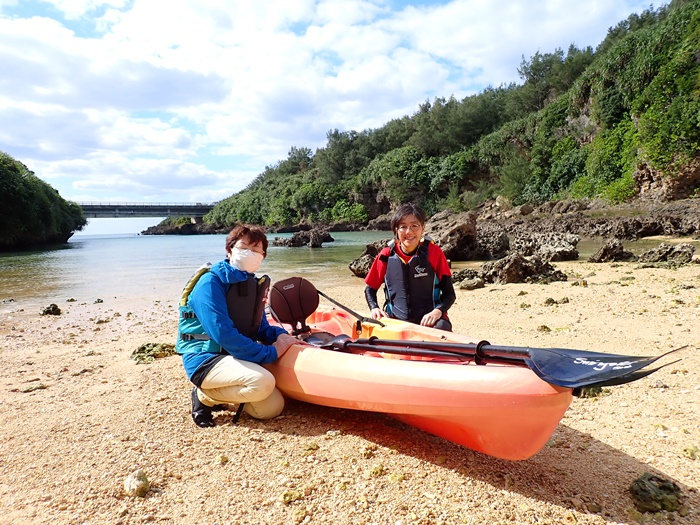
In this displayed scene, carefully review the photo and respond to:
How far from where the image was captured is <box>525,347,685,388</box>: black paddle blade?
71.1 inches

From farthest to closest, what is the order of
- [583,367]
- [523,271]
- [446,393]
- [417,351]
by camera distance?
[523,271] < [417,351] < [446,393] < [583,367]

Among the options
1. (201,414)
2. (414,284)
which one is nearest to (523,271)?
(414,284)

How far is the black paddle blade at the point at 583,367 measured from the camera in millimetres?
1805

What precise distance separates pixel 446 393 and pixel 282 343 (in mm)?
Result: 1388

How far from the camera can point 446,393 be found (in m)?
2.29

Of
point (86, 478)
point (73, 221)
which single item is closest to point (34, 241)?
point (73, 221)

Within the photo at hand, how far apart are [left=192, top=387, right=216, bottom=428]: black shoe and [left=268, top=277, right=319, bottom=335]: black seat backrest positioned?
1.10m

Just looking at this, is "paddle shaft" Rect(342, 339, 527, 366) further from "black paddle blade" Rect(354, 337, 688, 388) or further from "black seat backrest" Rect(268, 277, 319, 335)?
"black seat backrest" Rect(268, 277, 319, 335)

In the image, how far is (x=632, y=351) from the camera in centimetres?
409

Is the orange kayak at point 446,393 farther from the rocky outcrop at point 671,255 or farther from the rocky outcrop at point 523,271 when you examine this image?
the rocky outcrop at point 671,255

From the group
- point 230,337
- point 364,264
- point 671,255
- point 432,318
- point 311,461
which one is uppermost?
point 230,337

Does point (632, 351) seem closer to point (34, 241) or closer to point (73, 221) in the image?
point (34, 241)

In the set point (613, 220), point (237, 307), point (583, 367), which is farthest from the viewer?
point (613, 220)

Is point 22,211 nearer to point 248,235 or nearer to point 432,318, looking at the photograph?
point 248,235
